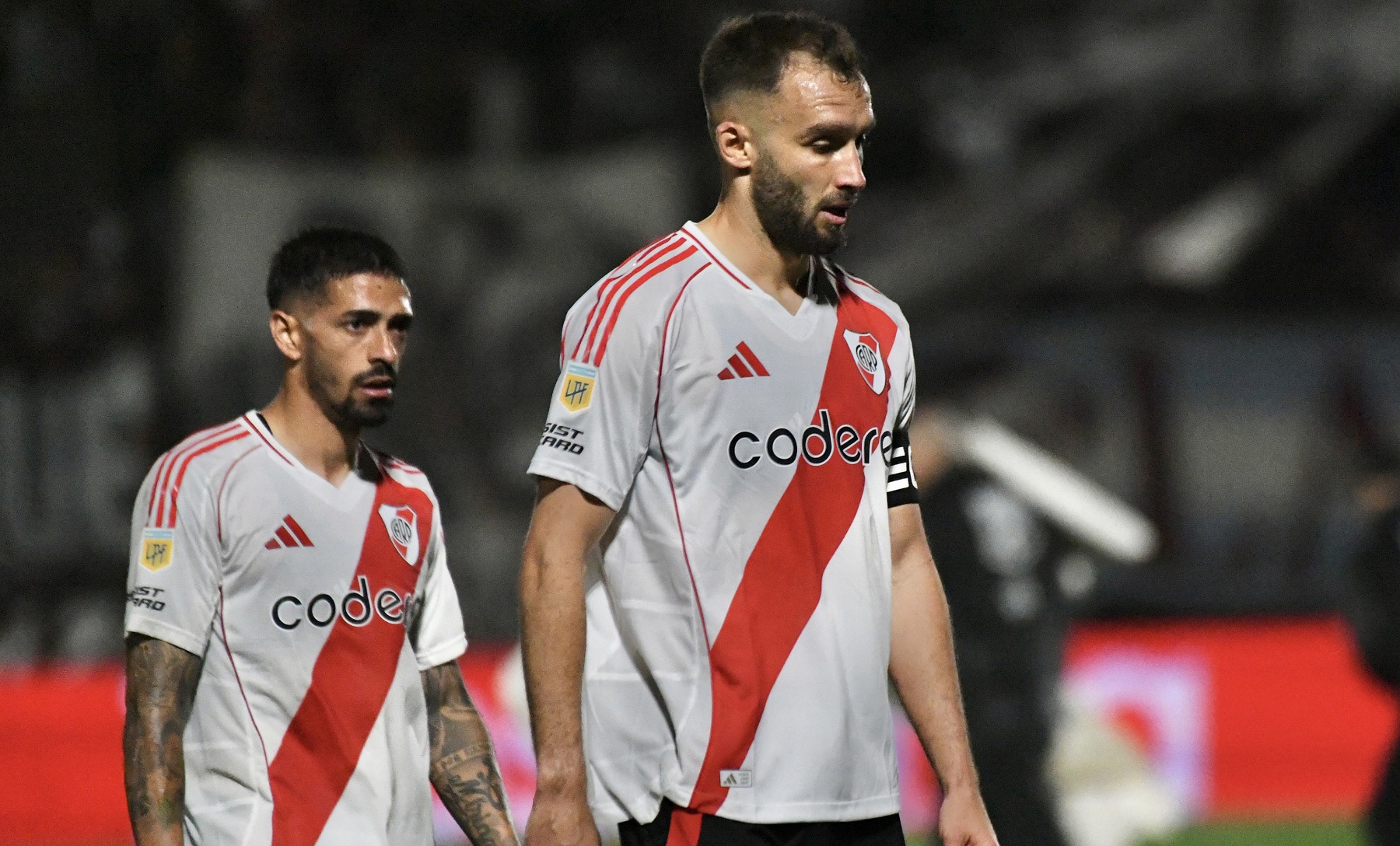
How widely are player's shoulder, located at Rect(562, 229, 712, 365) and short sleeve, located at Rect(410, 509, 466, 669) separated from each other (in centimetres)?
98

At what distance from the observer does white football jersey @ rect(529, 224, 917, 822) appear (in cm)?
267

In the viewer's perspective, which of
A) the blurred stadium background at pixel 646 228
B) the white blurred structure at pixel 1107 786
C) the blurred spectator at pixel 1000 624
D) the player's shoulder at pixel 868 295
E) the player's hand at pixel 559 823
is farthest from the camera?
the blurred stadium background at pixel 646 228

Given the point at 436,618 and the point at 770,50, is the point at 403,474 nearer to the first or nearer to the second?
the point at 436,618

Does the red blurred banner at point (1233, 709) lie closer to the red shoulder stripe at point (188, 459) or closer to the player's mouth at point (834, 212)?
the red shoulder stripe at point (188, 459)

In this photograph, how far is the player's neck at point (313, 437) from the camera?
3.57 metres

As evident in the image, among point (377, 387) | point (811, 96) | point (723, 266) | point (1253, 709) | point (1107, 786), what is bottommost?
point (1107, 786)

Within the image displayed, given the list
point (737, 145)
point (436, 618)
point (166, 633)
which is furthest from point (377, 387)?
point (737, 145)

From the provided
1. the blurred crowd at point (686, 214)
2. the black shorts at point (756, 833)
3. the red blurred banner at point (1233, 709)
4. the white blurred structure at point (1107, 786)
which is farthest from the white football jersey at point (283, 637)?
the blurred crowd at point (686, 214)

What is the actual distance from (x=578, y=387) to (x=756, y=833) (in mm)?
702

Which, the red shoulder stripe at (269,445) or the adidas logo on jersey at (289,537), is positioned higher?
the red shoulder stripe at (269,445)

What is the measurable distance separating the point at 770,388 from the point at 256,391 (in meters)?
7.43

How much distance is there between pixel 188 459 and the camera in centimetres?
346

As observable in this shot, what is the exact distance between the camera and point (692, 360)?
2717 millimetres

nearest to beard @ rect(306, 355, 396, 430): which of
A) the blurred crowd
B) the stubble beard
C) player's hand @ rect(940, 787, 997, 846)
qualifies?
the stubble beard
